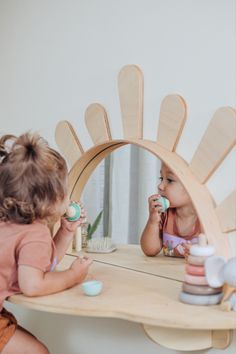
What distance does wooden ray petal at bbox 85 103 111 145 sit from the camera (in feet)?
4.31

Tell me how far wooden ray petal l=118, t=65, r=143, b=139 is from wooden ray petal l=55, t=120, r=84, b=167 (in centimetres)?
18

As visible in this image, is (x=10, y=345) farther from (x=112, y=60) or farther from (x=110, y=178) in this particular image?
(x=112, y=60)

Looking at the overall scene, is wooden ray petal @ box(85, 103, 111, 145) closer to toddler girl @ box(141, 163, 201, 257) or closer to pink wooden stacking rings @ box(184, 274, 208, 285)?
toddler girl @ box(141, 163, 201, 257)

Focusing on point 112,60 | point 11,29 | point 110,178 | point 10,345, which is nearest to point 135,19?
point 112,60

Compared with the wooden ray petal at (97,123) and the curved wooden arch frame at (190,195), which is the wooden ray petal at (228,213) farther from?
the wooden ray petal at (97,123)

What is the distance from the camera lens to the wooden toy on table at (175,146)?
1058mm

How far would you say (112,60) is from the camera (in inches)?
51.2

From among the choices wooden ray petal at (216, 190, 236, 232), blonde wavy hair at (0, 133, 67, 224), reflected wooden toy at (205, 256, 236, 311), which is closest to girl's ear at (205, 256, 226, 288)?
reflected wooden toy at (205, 256, 236, 311)

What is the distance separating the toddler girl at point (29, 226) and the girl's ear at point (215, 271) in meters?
0.30

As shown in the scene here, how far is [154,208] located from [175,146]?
0.18 metres

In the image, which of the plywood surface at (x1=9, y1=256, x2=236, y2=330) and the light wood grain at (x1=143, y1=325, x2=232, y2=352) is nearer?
the plywood surface at (x1=9, y1=256, x2=236, y2=330)

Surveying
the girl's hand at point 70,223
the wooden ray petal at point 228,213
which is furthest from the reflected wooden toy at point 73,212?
the wooden ray petal at point 228,213

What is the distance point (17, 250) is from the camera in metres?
1.13

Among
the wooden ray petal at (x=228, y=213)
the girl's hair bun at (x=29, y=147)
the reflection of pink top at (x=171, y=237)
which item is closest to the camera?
the wooden ray petal at (x=228, y=213)
